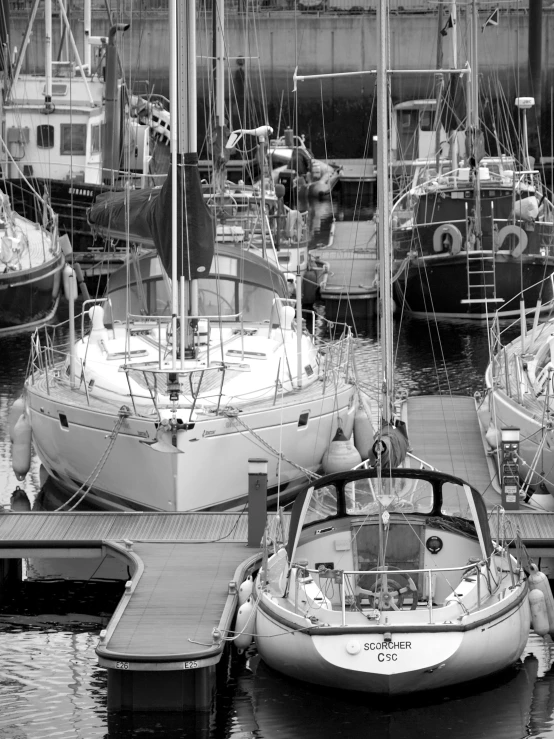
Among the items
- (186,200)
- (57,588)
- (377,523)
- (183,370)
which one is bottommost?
(57,588)

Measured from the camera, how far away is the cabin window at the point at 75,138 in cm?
3806

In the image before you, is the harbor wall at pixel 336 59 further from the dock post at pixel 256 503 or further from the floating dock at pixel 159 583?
the dock post at pixel 256 503

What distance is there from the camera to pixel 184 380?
17016mm

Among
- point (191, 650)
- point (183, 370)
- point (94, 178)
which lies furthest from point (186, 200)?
point (94, 178)

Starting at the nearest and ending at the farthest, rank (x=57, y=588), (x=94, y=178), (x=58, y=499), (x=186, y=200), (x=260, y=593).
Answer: (x=260, y=593) → (x=57, y=588) → (x=186, y=200) → (x=58, y=499) → (x=94, y=178)

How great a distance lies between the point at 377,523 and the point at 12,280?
1783cm

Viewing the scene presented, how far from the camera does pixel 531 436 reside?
16969 mm

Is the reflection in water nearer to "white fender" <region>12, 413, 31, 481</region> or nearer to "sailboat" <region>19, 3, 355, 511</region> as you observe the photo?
"sailboat" <region>19, 3, 355, 511</region>

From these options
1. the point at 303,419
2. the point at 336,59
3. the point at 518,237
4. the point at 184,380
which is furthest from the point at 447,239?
the point at 336,59

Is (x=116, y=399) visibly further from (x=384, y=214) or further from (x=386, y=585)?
(x=386, y=585)

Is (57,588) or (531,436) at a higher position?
(531,436)

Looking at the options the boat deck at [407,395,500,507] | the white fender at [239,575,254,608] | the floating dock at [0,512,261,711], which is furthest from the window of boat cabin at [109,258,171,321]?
the white fender at [239,575,254,608]

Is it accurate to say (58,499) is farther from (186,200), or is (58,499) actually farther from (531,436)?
(531,436)

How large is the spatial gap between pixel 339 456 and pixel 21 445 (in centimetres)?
381
